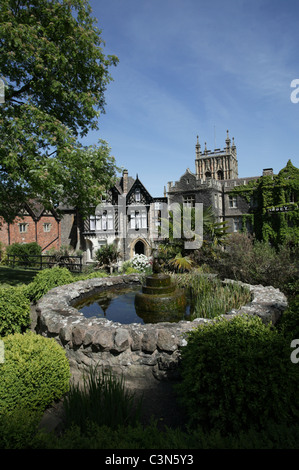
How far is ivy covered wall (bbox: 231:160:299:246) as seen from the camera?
27.5m

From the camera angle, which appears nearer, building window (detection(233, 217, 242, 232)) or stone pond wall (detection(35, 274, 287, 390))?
stone pond wall (detection(35, 274, 287, 390))

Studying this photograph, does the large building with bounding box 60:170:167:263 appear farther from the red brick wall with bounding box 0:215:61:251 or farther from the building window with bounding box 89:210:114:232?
the red brick wall with bounding box 0:215:61:251

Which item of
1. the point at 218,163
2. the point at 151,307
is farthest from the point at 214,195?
the point at 218,163

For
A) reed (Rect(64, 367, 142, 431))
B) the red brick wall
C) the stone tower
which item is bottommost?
reed (Rect(64, 367, 142, 431))

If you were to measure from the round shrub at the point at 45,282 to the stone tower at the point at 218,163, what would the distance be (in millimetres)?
60664

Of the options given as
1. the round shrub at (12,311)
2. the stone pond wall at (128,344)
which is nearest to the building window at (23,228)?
the round shrub at (12,311)

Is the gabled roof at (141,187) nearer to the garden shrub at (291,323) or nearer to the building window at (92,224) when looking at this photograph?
the building window at (92,224)

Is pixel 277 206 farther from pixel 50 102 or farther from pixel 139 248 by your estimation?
pixel 50 102

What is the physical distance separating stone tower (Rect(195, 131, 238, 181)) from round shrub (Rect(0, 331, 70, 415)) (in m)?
65.5

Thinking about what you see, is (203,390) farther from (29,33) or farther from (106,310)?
(29,33)

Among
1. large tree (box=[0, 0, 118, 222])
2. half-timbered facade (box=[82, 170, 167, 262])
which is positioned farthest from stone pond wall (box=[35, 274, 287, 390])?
half-timbered facade (box=[82, 170, 167, 262])

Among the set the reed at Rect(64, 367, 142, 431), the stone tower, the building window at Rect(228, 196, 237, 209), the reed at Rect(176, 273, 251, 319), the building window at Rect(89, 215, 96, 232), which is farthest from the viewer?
the stone tower

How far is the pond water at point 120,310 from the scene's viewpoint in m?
6.77

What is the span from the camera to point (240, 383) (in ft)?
10.3
